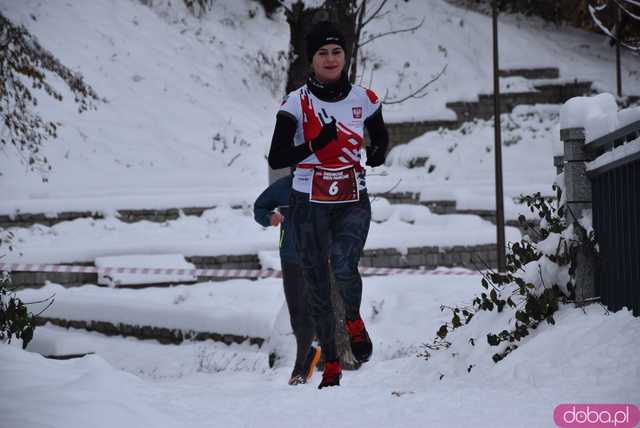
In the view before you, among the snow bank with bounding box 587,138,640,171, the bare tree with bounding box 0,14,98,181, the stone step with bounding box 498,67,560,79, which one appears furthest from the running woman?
the stone step with bounding box 498,67,560,79

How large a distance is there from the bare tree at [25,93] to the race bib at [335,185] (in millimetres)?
6318

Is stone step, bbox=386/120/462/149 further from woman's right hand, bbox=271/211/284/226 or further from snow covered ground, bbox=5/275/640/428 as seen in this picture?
woman's right hand, bbox=271/211/284/226

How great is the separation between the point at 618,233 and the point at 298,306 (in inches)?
94.5

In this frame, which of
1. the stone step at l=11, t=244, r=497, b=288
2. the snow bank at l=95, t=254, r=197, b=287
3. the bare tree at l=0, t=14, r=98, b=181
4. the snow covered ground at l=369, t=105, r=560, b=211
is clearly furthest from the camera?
the snow covered ground at l=369, t=105, r=560, b=211

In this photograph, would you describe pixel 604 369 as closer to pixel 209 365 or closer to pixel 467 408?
pixel 467 408

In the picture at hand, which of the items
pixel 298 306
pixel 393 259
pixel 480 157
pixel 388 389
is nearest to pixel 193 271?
pixel 393 259

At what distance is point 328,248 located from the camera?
5.88 m

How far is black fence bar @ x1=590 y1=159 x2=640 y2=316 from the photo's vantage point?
603cm

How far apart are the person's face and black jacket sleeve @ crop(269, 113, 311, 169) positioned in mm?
313

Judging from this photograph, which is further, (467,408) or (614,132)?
(614,132)

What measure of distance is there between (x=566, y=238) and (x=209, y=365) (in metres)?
4.52

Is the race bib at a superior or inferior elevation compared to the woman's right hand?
superior

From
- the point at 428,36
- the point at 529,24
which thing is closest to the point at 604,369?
the point at 428,36

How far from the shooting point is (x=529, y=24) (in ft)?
105
